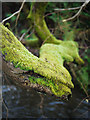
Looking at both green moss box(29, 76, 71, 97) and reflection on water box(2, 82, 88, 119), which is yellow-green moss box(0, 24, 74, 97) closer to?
green moss box(29, 76, 71, 97)

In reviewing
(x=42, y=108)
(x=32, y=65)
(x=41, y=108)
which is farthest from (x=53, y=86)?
(x=42, y=108)

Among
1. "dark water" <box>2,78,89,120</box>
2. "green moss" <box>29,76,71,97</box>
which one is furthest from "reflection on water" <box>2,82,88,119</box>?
"green moss" <box>29,76,71,97</box>

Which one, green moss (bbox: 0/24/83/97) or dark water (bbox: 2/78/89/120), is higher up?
green moss (bbox: 0/24/83/97)

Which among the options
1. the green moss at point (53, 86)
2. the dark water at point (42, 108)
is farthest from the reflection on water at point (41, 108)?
the green moss at point (53, 86)

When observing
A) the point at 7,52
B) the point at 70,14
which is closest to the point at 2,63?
the point at 7,52

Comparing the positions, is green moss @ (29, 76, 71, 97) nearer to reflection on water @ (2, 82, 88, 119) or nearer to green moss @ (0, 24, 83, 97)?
green moss @ (0, 24, 83, 97)

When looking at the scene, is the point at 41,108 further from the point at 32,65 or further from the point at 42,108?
the point at 32,65

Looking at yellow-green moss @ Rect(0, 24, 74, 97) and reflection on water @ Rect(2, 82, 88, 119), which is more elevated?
yellow-green moss @ Rect(0, 24, 74, 97)

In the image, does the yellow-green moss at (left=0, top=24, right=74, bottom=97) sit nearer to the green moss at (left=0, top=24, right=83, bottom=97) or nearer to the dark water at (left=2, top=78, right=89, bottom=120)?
the green moss at (left=0, top=24, right=83, bottom=97)

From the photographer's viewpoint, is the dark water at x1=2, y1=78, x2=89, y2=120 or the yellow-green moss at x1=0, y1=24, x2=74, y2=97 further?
the dark water at x1=2, y1=78, x2=89, y2=120

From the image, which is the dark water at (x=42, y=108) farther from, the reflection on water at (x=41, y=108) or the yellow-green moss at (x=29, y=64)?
the yellow-green moss at (x=29, y=64)

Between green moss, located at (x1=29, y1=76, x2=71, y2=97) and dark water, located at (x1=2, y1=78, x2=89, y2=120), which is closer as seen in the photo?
green moss, located at (x1=29, y1=76, x2=71, y2=97)
